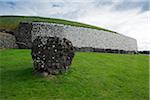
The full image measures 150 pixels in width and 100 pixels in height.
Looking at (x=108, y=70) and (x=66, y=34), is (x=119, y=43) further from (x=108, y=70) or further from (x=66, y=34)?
(x=108, y=70)

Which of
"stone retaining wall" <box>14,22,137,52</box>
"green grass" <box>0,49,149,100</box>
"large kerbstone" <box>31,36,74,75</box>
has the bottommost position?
"green grass" <box>0,49,149,100</box>

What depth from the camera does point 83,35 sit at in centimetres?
3441

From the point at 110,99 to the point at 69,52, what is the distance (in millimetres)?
4316

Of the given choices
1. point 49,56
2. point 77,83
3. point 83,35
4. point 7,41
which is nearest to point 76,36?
point 83,35

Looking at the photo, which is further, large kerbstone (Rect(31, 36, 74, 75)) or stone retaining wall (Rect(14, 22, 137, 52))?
stone retaining wall (Rect(14, 22, 137, 52))

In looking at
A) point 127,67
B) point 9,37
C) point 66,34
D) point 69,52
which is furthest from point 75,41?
point 69,52

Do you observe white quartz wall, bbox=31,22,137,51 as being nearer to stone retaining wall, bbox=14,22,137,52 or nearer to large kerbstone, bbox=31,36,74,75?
stone retaining wall, bbox=14,22,137,52

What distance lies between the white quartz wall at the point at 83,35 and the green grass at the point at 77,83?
10608 mm

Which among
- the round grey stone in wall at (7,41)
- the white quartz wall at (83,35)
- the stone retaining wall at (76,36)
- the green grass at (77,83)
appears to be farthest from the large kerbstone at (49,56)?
the white quartz wall at (83,35)

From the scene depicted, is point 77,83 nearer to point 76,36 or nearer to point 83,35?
point 76,36

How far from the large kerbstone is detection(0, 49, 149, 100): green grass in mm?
444

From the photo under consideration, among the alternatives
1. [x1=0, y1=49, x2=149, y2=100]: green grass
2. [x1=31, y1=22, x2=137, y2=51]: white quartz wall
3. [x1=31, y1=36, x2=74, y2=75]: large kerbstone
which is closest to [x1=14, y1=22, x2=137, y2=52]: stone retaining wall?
[x1=31, y1=22, x2=137, y2=51]: white quartz wall

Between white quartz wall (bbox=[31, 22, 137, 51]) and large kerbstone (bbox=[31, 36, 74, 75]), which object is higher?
white quartz wall (bbox=[31, 22, 137, 51])

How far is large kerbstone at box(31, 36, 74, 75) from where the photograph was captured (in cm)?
1606
